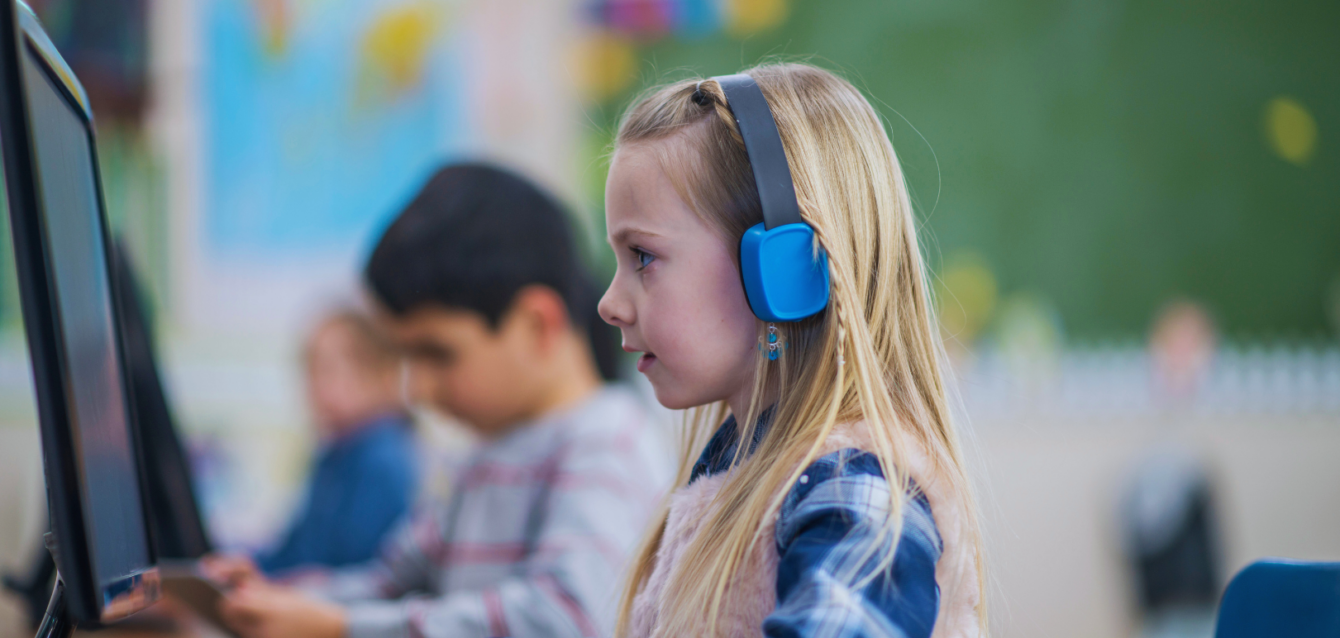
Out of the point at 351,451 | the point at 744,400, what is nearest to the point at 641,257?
the point at 744,400

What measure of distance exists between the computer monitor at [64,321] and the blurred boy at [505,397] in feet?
1.66

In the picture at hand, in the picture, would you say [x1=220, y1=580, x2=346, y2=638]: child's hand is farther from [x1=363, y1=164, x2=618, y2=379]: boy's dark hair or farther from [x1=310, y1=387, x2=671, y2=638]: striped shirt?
[x1=363, y1=164, x2=618, y2=379]: boy's dark hair

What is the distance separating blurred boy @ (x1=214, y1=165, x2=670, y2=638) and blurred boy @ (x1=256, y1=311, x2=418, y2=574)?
0.62 meters

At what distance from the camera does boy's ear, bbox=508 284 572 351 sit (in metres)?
1.18

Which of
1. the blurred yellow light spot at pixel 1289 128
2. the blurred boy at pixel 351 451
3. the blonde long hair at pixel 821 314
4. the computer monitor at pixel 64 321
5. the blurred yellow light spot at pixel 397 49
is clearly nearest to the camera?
the computer monitor at pixel 64 321

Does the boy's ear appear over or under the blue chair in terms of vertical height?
over

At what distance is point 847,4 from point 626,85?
23.8 inches

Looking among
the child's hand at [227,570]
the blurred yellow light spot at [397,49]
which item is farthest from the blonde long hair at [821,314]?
the blurred yellow light spot at [397,49]

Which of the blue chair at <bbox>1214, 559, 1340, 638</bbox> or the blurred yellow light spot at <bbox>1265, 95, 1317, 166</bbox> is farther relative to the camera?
the blurred yellow light spot at <bbox>1265, 95, 1317, 166</bbox>

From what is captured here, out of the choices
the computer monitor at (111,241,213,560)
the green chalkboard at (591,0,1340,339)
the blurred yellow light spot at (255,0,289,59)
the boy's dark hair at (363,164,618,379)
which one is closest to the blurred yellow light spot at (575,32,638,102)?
the green chalkboard at (591,0,1340,339)

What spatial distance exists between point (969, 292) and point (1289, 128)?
0.90m

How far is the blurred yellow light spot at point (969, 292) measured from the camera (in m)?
2.35

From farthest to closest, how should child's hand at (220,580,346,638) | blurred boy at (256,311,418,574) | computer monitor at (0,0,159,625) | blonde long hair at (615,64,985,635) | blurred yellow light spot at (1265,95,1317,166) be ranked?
1. blurred yellow light spot at (1265,95,1317,166)
2. blurred boy at (256,311,418,574)
3. child's hand at (220,580,346,638)
4. blonde long hair at (615,64,985,635)
5. computer monitor at (0,0,159,625)

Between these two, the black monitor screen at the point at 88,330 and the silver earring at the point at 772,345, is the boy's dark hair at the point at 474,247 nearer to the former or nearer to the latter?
the black monitor screen at the point at 88,330
